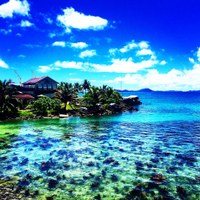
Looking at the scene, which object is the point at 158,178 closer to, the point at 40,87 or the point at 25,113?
the point at 25,113

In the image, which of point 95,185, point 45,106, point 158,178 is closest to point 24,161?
point 95,185

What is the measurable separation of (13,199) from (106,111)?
68069 mm

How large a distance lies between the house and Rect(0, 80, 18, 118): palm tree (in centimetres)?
2557

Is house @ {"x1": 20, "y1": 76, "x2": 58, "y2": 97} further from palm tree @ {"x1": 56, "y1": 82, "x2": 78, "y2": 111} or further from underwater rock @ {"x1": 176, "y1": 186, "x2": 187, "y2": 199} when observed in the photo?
underwater rock @ {"x1": 176, "y1": 186, "x2": 187, "y2": 199}

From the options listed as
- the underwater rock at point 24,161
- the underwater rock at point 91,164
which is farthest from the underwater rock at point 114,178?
the underwater rock at point 24,161

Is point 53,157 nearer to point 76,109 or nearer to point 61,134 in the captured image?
point 61,134

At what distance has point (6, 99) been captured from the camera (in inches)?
2653

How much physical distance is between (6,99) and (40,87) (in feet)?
102

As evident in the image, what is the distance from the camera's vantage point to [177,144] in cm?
3878

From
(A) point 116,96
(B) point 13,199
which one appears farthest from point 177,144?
(A) point 116,96

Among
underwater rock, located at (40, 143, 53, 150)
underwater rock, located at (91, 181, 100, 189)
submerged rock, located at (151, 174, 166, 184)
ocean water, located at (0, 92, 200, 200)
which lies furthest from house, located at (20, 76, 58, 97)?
submerged rock, located at (151, 174, 166, 184)

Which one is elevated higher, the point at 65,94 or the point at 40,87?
the point at 40,87

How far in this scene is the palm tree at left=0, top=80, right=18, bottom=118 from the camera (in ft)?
221

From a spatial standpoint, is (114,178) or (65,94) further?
(65,94)
